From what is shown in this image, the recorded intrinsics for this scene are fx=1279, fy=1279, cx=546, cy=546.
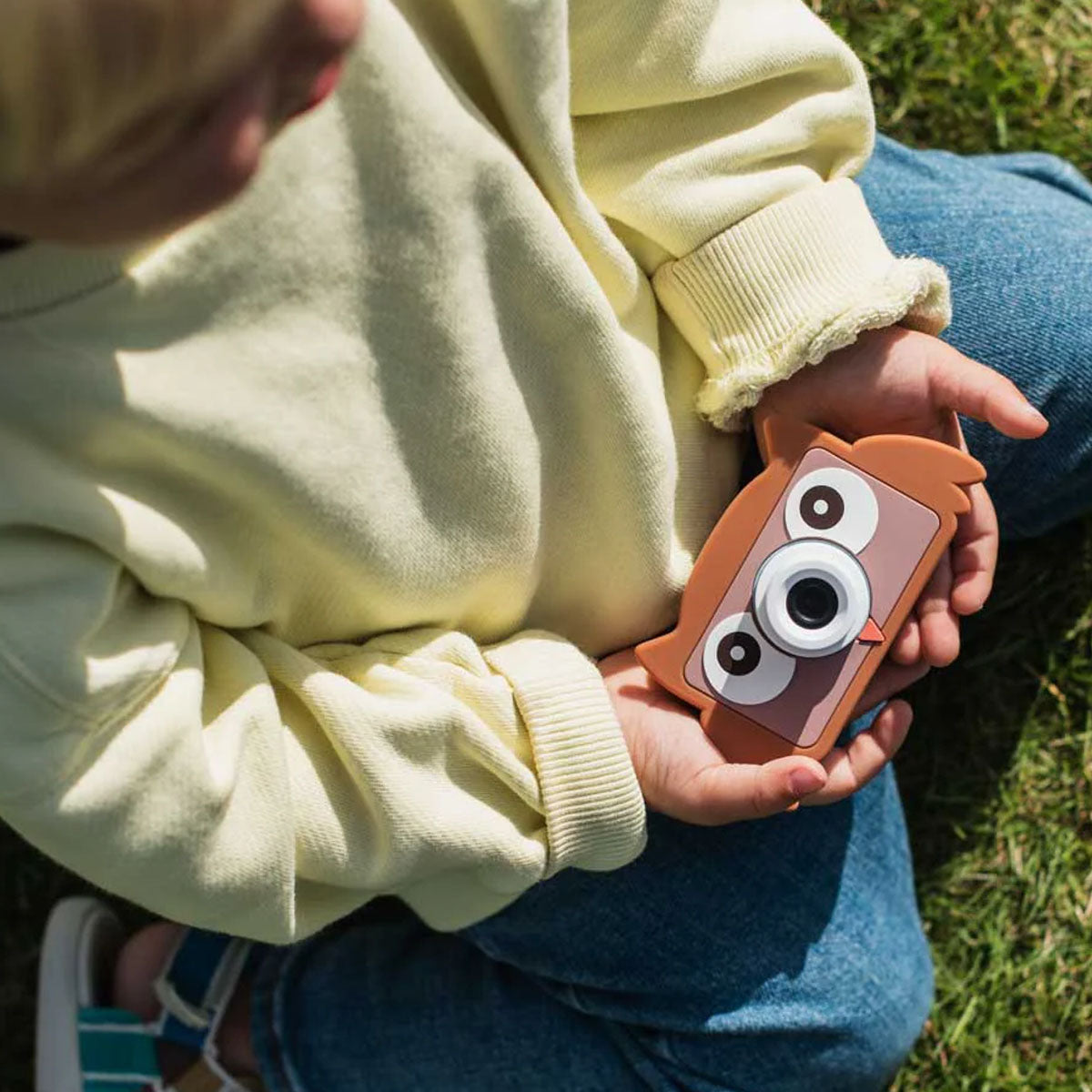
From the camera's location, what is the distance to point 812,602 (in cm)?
79

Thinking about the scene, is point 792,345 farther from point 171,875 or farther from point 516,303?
point 171,875

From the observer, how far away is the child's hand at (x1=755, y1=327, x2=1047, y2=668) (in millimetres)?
817

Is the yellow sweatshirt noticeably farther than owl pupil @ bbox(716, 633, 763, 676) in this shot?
No

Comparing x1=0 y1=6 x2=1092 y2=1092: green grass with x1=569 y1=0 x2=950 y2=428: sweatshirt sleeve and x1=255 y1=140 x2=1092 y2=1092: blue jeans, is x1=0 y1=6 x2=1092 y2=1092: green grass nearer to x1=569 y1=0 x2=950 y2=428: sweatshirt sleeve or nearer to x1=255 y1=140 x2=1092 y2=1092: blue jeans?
x1=255 y1=140 x2=1092 y2=1092: blue jeans

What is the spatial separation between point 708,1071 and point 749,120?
2.19ft

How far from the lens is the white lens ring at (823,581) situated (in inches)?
30.7

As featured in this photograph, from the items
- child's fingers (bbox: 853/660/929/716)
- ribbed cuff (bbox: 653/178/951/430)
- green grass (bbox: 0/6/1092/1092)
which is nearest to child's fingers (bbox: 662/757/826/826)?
child's fingers (bbox: 853/660/929/716)

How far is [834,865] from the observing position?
97 centimetres

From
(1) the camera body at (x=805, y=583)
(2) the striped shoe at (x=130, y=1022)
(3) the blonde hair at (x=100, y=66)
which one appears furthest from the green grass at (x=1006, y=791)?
(3) the blonde hair at (x=100, y=66)

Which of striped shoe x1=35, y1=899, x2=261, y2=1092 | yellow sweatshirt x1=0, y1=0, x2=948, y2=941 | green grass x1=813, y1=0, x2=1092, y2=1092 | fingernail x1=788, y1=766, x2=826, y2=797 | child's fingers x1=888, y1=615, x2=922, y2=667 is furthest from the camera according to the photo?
green grass x1=813, y1=0, x2=1092, y2=1092

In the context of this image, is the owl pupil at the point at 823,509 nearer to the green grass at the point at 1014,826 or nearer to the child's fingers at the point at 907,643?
the child's fingers at the point at 907,643

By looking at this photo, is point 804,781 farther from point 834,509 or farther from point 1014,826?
point 1014,826

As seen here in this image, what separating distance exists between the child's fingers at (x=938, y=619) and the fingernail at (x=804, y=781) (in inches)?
5.9

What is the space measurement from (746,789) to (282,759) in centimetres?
28
